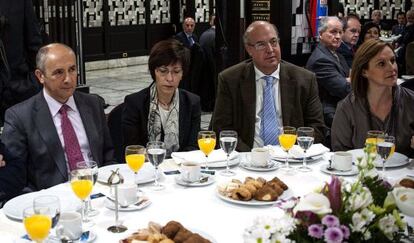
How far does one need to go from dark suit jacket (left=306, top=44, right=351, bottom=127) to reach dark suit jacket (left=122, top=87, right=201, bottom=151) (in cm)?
177

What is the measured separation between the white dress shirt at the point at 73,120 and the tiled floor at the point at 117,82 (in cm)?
473

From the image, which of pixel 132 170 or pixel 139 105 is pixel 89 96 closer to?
pixel 139 105

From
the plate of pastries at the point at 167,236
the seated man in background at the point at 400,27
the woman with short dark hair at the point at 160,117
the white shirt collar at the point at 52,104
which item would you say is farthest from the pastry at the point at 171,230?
the seated man in background at the point at 400,27

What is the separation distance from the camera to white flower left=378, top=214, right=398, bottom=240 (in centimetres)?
129

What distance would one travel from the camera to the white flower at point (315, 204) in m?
1.27

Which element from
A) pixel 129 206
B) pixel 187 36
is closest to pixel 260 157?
pixel 129 206

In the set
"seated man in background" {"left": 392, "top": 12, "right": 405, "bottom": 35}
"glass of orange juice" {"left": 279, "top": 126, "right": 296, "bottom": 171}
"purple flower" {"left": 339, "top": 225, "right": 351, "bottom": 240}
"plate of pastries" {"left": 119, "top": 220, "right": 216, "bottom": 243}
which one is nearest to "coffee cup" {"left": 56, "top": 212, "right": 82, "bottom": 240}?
"plate of pastries" {"left": 119, "top": 220, "right": 216, "bottom": 243}

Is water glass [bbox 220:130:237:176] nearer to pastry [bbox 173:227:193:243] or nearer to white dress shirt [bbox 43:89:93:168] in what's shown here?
white dress shirt [bbox 43:89:93:168]

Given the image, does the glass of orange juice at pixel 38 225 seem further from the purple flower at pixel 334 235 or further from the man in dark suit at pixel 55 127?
the man in dark suit at pixel 55 127

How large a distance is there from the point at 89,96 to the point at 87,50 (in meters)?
9.09

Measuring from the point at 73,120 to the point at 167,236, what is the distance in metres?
1.45

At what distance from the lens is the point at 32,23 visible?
4832mm

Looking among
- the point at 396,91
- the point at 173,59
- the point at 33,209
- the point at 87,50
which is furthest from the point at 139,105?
the point at 87,50

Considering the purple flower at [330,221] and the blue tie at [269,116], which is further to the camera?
the blue tie at [269,116]
